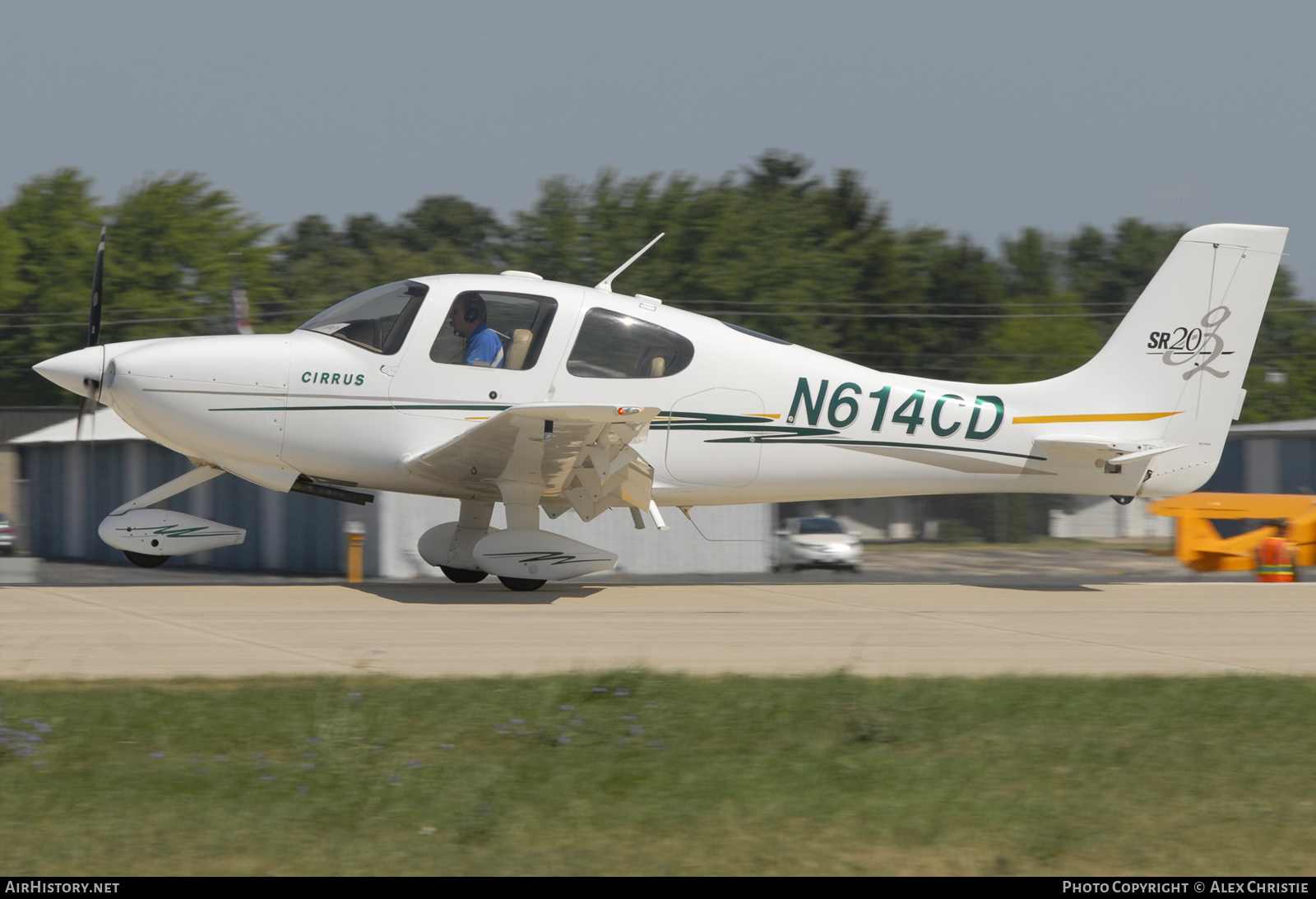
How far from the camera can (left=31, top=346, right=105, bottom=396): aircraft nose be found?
9.23 m

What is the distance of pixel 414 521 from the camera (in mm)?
18969

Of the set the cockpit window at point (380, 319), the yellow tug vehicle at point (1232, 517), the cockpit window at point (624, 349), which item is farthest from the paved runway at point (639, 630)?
the yellow tug vehicle at point (1232, 517)

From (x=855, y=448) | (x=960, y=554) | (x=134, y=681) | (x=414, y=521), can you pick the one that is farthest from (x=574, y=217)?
(x=134, y=681)

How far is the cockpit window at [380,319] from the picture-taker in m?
9.59

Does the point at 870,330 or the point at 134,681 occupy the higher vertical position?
the point at 870,330

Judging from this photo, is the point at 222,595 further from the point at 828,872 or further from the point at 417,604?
the point at 828,872

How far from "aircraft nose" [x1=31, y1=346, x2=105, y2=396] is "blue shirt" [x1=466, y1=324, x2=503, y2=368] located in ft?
8.74

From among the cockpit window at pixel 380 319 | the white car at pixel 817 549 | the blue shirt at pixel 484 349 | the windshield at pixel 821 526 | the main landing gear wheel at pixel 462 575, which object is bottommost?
the white car at pixel 817 549

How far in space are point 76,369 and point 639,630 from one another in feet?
15.0

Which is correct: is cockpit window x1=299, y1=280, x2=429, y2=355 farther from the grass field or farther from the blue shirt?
the grass field

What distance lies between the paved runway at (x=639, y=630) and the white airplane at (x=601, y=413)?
2.24 ft

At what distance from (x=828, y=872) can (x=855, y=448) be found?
667cm

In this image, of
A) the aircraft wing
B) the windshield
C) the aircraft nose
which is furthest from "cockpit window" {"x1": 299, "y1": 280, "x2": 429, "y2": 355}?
the windshield

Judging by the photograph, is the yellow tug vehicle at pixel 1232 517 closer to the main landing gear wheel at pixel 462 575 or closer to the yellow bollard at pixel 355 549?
the main landing gear wheel at pixel 462 575
